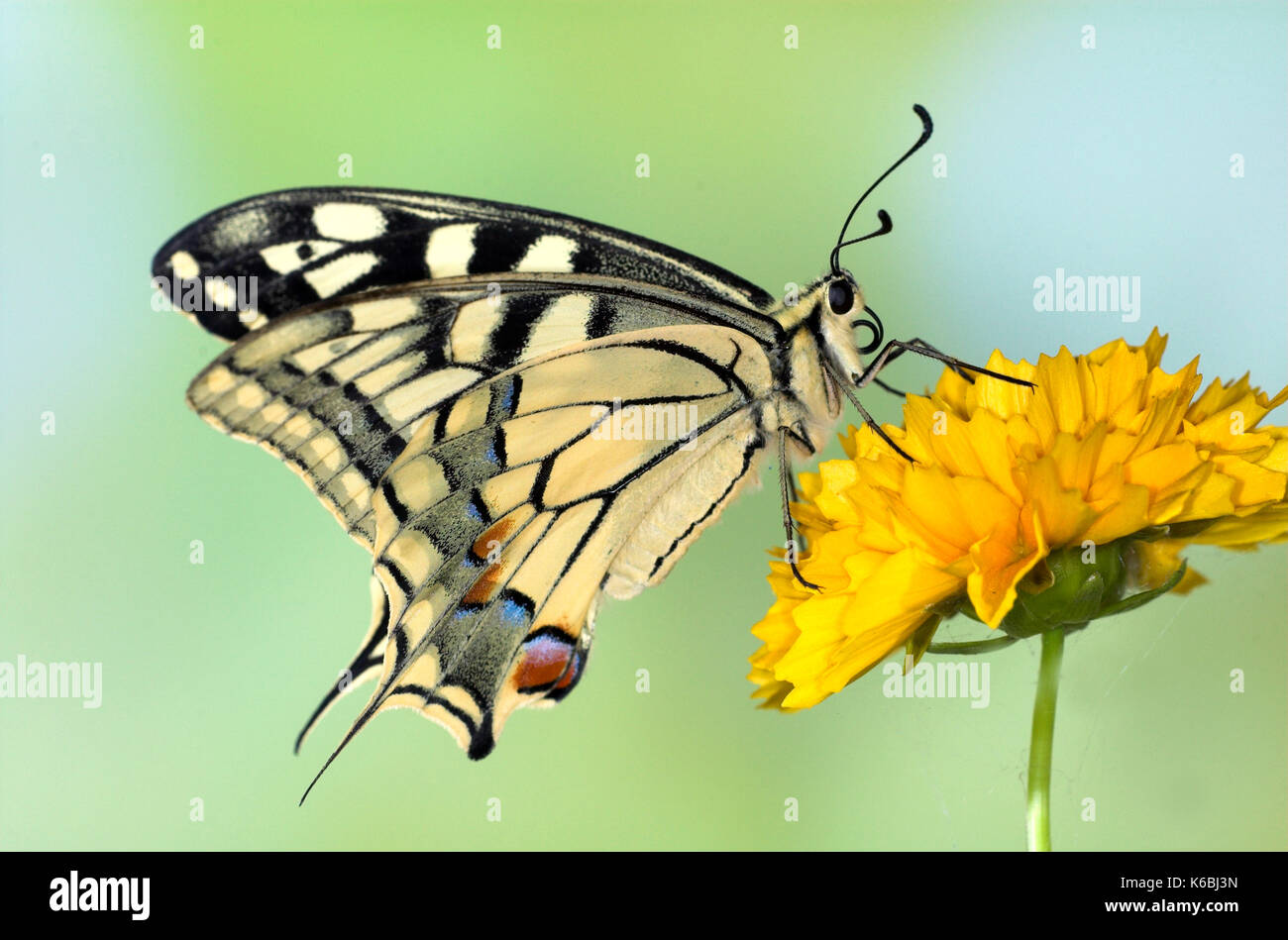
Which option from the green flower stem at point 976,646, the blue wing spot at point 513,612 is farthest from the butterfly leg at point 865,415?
the blue wing spot at point 513,612

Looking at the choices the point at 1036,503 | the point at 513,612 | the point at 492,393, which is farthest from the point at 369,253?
the point at 1036,503

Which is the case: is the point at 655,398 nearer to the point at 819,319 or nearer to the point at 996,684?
the point at 819,319

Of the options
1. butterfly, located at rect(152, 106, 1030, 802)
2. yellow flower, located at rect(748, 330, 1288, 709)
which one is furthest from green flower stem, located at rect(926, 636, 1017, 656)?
butterfly, located at rect(152, 106, 1030, 802)

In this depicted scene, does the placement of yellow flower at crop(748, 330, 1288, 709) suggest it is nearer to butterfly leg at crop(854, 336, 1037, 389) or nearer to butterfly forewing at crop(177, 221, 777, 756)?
butterfly leg at crop(854, 336, 1037, 389)

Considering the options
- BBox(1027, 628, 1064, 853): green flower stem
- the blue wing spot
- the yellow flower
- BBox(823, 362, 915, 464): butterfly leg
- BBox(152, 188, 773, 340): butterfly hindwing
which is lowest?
BBox(1027, 628, 1064, 853): green flower stem

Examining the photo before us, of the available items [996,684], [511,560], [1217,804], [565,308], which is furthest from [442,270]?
[1217,804]

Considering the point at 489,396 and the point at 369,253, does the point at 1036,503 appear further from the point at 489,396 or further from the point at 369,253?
the point at 369,253

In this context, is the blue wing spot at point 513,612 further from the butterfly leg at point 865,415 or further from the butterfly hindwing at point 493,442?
the butterfly leg at point 865,415
